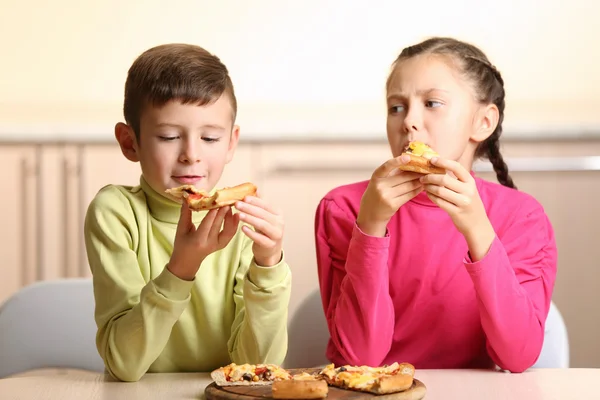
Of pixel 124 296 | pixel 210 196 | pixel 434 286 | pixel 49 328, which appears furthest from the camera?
pixel 49 328

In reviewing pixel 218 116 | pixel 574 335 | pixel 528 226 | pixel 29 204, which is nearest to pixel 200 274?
pixel 218 116

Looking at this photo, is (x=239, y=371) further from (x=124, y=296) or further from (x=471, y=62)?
(x=471, y=62)

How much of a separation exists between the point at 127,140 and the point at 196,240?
32 centimetres

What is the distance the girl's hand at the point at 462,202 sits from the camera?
1.39 m

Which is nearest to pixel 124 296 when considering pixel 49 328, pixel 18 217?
pixel 49 328

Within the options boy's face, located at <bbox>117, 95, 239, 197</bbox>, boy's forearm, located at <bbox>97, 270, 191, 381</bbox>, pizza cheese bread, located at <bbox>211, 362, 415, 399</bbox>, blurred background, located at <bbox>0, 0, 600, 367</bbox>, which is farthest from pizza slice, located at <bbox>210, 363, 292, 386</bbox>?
blurred background, located at <bbox>0, 0, 600, 367</bbox>

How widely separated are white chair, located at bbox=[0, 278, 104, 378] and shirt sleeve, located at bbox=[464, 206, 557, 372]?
0.80m

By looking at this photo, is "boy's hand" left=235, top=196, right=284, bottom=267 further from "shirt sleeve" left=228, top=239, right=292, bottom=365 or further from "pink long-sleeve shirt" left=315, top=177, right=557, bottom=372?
"pink long-sleeve shirt" left=315, top=177, right=557, bottom=372

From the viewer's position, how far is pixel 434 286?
5.31 feet

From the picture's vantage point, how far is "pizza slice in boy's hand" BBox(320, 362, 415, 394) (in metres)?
1.02

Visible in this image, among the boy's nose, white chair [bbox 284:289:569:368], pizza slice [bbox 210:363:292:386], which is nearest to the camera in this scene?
pizza slice [bbox 210:363:292:386]

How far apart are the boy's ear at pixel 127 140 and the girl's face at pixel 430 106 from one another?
446mm

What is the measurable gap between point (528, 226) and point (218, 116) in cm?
63

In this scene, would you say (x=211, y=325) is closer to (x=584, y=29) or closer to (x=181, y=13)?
(x=181, y=13)
